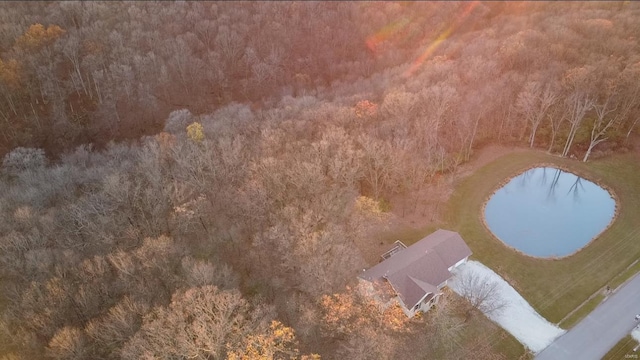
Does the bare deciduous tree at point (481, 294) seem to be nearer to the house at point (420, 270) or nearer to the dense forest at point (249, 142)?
the house at point (420, 270)

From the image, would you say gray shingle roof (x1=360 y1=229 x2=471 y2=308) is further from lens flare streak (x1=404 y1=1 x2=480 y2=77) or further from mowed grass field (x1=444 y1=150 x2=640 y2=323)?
lens flare streak (x1=404 y1=1 x2=480 y2=77)

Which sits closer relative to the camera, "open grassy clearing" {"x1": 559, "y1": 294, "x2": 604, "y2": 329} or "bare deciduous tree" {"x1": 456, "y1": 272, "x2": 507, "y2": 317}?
"bare deciduous tree" {"x1": 456, "y1": 272, "x2": 507, "y2": 317}

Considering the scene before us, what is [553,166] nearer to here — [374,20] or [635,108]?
[635,108]

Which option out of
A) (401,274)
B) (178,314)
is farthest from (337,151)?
A: (178,314)

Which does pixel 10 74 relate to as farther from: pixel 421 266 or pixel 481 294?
Result: pixel 481 294

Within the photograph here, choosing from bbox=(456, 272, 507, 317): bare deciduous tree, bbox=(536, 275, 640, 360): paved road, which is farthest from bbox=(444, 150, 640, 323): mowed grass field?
bbox=(456, 272, 507, 317): bare deciduous tree
